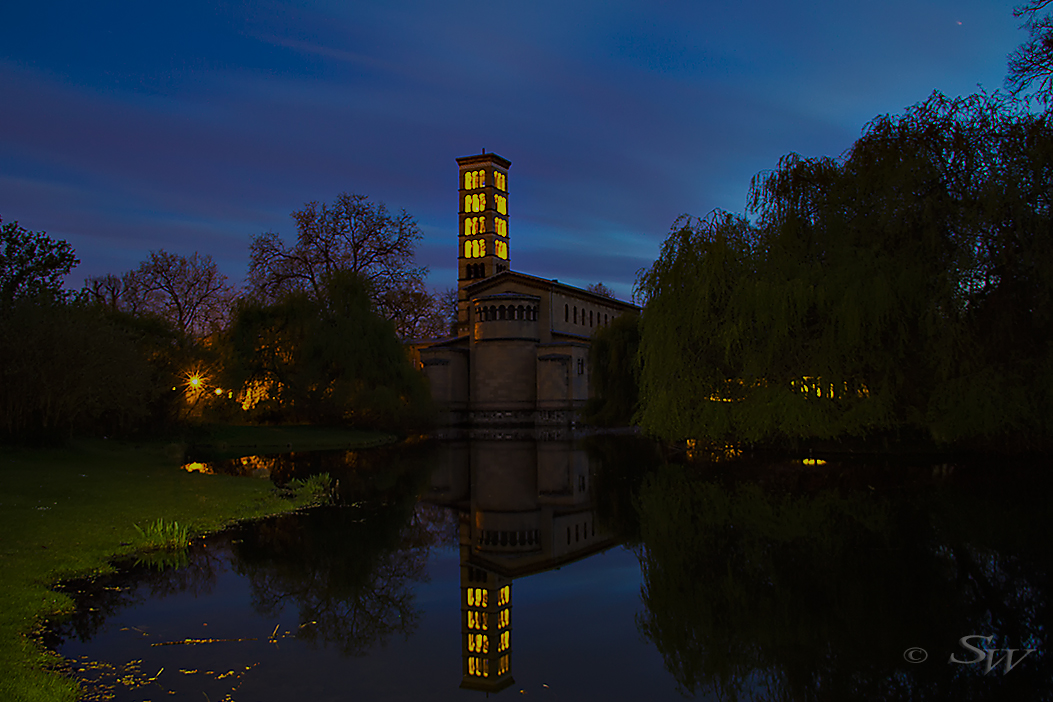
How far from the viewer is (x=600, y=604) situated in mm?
8609

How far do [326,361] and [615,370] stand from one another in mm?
13799

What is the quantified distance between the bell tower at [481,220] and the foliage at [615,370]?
37359mm

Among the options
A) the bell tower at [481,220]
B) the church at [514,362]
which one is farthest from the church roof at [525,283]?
the bell tower at [481,220]

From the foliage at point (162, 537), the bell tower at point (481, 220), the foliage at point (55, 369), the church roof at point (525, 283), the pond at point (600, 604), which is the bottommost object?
the pond at point (600, 604)

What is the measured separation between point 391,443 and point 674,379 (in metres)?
18.5

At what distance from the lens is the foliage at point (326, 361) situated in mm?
38250

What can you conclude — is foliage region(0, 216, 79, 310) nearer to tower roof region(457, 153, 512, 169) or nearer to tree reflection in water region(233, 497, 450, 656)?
tree reflection in water region(233, 497, 450, 656)

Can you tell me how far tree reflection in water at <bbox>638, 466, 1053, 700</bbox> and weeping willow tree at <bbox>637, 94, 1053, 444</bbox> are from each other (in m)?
5.12

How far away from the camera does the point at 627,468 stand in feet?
76.0

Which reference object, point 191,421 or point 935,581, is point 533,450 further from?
point 935,581

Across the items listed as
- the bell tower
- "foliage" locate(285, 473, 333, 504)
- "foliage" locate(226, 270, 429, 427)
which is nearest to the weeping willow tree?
"foliage" locate(285, 473, 333, 504)

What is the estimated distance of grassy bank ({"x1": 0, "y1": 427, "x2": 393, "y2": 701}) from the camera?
257 inches

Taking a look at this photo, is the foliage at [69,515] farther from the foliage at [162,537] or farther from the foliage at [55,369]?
the foliage at [55,369]

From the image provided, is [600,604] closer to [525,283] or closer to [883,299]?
[883,299]
